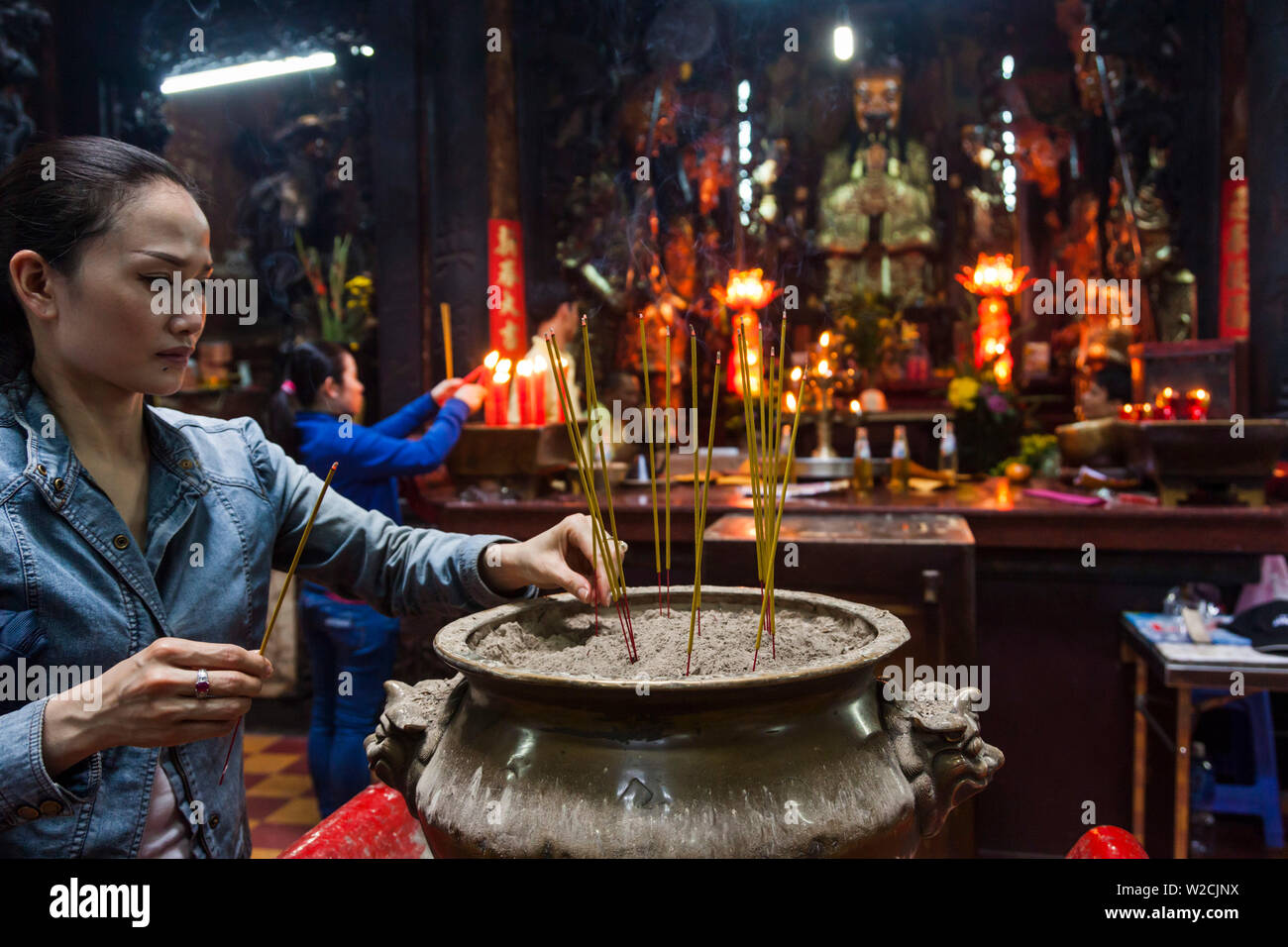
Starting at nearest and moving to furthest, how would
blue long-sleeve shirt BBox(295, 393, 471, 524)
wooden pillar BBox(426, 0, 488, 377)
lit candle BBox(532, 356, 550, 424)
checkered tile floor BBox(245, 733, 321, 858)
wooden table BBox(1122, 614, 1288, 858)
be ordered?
wooden table BBox(1122, 614, 1288, 858) → blue long-sleeve shirt BBox(295, 393, 471, 524) → checkered tile floor BBox(245, 733, 321, 858) → lit candle BBox(532, 356, 550, 424) → wooden pillar BBox(426, 0, 488, 377)

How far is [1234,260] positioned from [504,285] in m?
3.60

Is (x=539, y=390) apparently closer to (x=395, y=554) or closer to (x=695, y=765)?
(x=395, y=554)

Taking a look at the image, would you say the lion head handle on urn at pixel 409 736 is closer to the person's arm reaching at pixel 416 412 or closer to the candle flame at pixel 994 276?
the person's arm reaching at pixel 416 412

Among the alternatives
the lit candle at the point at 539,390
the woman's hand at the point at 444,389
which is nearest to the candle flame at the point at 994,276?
the lit candle at the point at 539,390

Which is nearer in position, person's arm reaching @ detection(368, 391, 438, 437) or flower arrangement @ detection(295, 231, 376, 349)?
person's arm reaching @ detection(368, 391, 438, 437)

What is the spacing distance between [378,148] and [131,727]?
151 inches

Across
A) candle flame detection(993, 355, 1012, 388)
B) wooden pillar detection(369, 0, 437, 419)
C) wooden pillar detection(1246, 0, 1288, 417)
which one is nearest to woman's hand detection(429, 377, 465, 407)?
wooden pillar detection(369, 0, 437, 419)

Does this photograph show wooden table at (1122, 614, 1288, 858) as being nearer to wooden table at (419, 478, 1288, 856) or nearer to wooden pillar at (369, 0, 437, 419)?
wooden table at (419, 478, 1288, 856)

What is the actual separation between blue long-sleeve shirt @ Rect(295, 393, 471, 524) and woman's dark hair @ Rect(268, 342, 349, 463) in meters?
0.03

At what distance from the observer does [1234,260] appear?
439 cm

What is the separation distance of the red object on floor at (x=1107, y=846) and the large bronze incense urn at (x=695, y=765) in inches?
15.1

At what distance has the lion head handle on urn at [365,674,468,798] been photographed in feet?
3.41

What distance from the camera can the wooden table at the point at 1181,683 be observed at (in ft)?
7.38
